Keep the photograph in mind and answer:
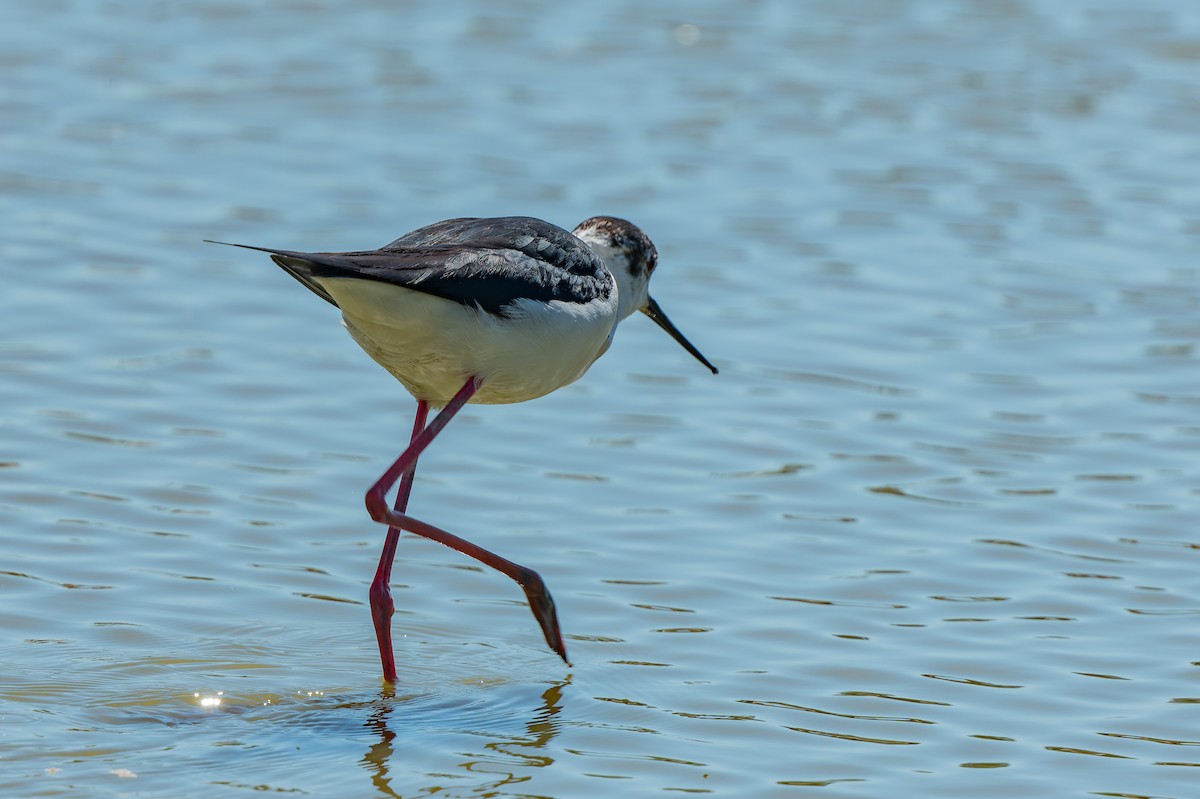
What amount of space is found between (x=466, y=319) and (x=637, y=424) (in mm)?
2855

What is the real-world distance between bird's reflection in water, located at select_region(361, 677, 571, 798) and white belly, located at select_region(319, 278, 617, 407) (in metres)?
1.03

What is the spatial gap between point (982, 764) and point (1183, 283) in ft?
18.2

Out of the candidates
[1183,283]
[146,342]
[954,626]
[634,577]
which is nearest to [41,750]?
[634,577]

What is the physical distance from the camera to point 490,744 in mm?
5730

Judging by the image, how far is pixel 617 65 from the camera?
14.5 m

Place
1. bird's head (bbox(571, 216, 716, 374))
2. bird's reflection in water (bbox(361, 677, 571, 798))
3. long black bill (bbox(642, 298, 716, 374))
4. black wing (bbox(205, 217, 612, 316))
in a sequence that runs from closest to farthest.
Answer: bird's reflection in water (bbox(361, 677, 571, 798)) < black wing (bbox(205, 217, 612, 316)) < bird's head (bbox(571, 216, 716, 374)) < long black bill (bbox(642, 298, 716, 374))

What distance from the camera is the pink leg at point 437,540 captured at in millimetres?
6148

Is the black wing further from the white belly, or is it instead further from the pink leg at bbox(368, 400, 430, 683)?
the pink leg at bbox(368, 400, 430, 683)

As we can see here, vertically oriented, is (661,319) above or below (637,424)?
above

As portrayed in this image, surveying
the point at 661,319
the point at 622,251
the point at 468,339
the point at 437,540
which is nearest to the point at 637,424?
the point at 661,319

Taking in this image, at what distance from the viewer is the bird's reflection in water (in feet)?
18.0

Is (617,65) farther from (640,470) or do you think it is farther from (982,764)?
(982,764)

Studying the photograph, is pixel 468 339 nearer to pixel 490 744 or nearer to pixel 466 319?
pixel 466 319

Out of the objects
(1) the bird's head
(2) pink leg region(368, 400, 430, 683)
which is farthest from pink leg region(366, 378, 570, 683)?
(1) the bird's head
